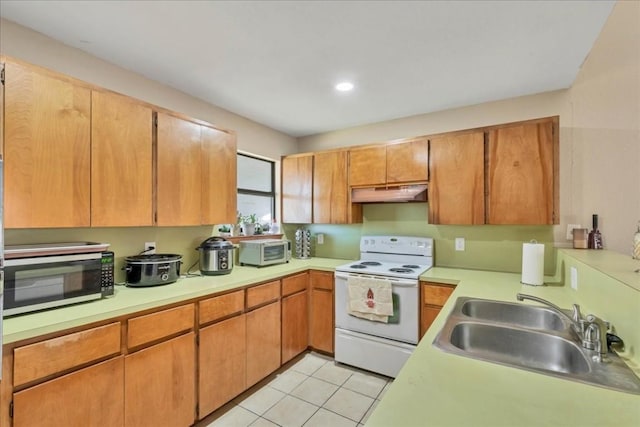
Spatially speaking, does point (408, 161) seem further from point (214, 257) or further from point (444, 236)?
point (214, 257)

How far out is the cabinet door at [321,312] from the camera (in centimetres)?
289

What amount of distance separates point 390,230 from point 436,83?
154 centimetres

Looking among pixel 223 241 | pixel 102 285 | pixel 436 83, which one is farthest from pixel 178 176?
pixel 436 83

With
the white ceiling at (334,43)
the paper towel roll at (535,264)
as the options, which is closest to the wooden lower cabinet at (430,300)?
the paper towel roll at (535,264)

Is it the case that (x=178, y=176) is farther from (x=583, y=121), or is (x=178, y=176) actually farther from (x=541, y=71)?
(x=583, y=121)

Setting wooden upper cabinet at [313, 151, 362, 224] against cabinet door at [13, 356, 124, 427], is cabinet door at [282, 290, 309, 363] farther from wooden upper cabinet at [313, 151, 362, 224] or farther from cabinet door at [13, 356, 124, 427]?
cabinet door at [13, 356, 124, 427]

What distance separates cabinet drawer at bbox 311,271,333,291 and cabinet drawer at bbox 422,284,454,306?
89 cm

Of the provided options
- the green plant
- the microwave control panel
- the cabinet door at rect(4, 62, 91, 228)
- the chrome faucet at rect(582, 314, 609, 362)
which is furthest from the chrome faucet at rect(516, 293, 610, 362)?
the green plant

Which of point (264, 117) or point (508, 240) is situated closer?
point (508, 240)

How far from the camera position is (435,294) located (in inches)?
94.7

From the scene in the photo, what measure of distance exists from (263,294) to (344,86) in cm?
183

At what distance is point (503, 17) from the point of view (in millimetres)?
1550

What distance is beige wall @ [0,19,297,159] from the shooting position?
5.46 ft

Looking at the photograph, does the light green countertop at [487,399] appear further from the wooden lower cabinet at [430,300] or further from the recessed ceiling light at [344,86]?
the recessed ceiling light at [344,86]
